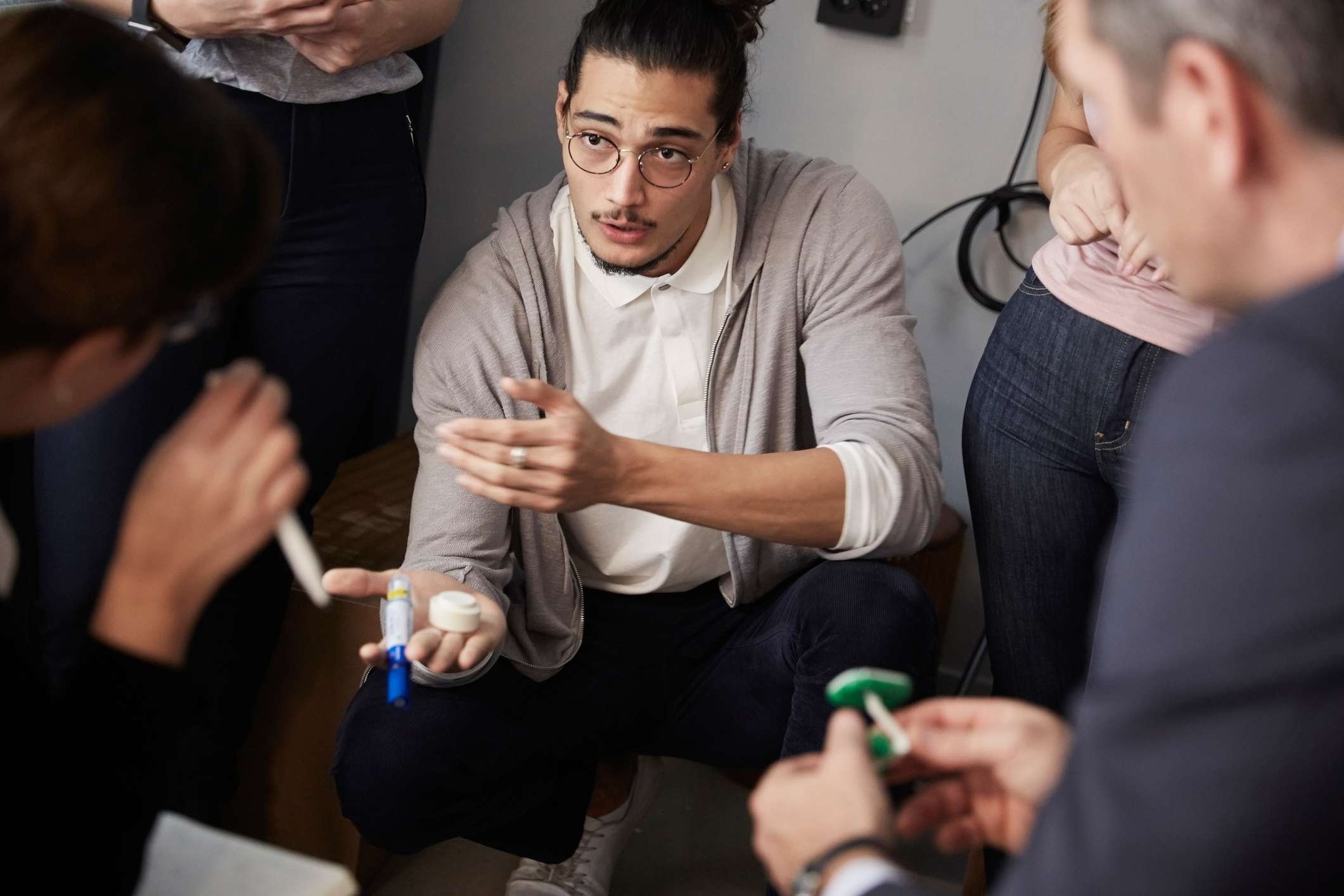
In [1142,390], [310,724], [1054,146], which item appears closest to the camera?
[1142,390]

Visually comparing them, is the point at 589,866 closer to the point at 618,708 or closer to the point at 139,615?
the point at 618,708

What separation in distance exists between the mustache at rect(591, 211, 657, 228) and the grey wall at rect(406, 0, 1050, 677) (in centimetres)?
78

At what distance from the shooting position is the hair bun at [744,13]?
1.64 metres

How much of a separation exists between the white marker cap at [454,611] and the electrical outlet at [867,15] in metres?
1.31

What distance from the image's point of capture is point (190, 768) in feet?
5.46

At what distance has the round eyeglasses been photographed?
159 cm

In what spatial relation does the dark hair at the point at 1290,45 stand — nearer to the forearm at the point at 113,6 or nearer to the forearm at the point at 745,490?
the forearm at the point at 745,490

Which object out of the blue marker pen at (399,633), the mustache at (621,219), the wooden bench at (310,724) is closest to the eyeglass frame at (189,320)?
the blue marker pen at (399,633)

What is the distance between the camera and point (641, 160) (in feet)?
5.20

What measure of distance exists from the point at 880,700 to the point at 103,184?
2.00 ft

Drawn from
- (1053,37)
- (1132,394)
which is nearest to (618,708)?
(1132,394)

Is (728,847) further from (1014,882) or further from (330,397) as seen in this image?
(1014,882)

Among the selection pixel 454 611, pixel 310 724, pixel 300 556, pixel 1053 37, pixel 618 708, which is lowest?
pixel 310 724

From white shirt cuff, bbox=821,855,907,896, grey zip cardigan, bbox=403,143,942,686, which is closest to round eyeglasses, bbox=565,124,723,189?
grey zip cardigan, bbox=403,143,942,686
